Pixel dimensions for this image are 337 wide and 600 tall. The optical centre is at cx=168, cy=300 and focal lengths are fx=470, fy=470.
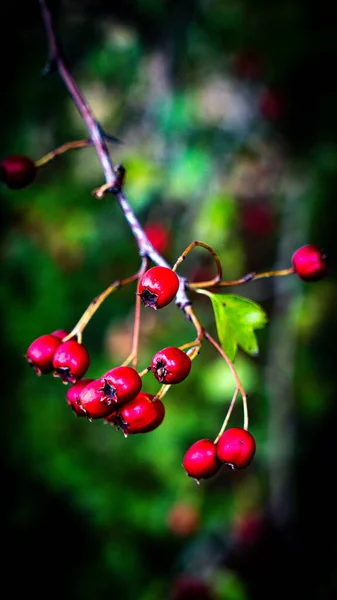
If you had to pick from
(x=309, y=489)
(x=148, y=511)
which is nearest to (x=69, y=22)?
(x=148, y=511)

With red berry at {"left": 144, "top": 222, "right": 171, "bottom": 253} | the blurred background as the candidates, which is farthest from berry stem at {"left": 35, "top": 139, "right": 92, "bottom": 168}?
red berry at {"left": 144, "top": 222, "right": 171, "bottom": 253}

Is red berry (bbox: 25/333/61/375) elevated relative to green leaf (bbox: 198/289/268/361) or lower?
lower

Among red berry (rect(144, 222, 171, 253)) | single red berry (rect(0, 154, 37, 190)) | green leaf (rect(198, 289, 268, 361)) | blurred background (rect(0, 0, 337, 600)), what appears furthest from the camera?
red berry (rect(144, 222, 171, 253))

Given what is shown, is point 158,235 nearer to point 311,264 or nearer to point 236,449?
point 311,264

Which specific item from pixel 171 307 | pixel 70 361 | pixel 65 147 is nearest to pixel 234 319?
pixel 70 361

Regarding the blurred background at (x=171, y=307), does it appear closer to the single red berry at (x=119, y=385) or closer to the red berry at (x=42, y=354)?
the red berry at (x=42, y=354)

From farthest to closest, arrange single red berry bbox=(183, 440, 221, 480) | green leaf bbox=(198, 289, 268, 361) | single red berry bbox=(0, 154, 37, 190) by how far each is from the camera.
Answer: single red berry bbox=(0, 154, 37, 190) < green leaf bbox=(198, 289, 268, 361) < single red berry bbox=(183, 440, 221, 480)

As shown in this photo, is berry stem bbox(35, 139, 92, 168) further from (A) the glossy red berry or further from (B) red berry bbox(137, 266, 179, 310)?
(A) the glossy red berry
